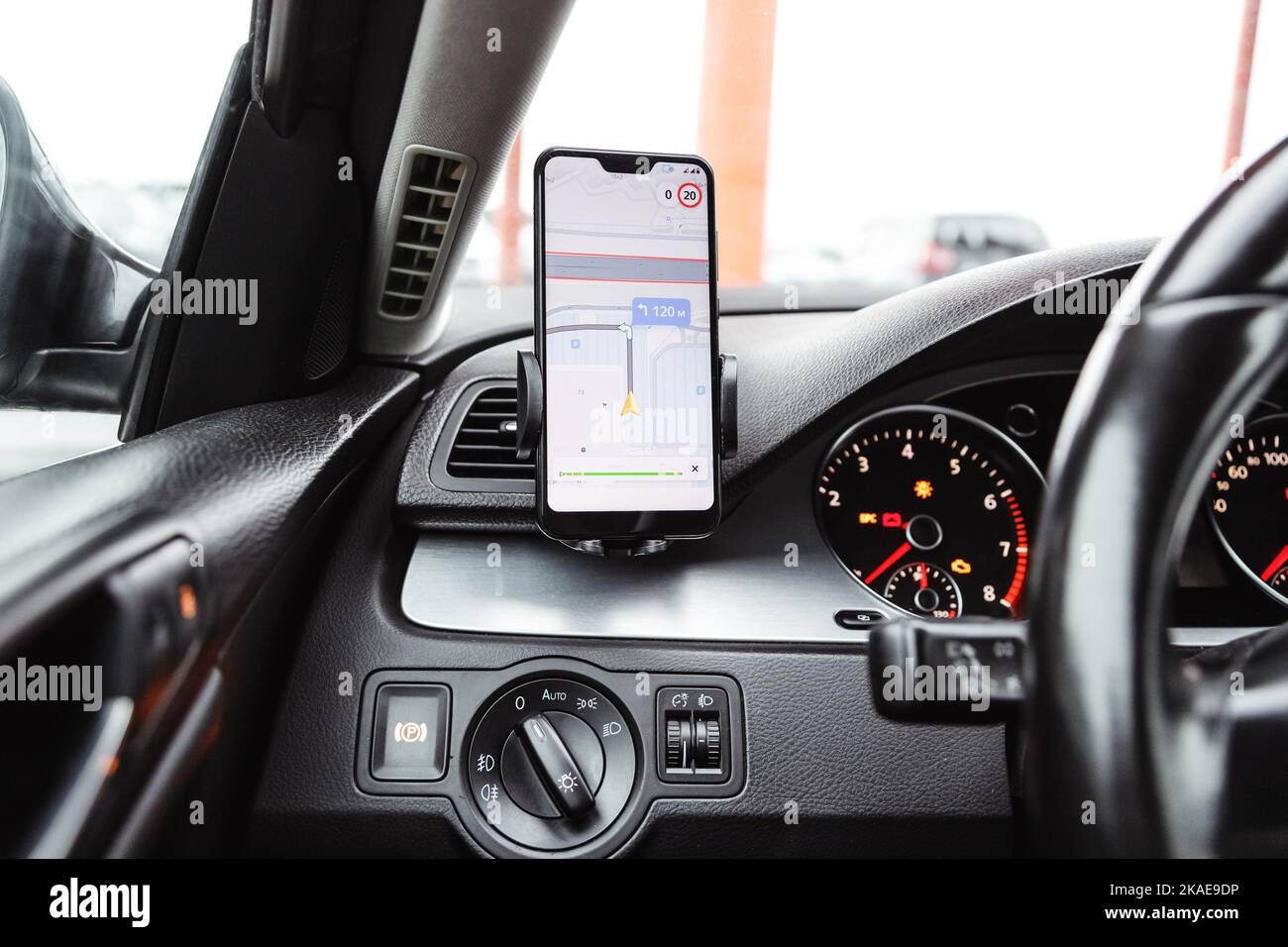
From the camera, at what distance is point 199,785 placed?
0.95 metres

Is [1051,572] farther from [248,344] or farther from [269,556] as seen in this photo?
[248,344]

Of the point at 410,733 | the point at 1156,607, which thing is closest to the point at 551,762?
the point at 410,733

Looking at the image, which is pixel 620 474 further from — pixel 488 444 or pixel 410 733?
pixel 410 733

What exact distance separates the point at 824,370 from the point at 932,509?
0.27 m

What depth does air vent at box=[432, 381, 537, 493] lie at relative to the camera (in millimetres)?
1400

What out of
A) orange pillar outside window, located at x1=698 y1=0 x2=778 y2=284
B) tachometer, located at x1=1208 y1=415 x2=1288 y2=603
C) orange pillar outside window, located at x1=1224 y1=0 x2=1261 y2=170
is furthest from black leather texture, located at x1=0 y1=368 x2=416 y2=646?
orange pillar outside window, located at x1=1224 y1=0 x2=1261 y2=170

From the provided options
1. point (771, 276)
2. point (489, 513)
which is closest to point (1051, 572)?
point (489, 513)

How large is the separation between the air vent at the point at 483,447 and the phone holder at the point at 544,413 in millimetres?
134

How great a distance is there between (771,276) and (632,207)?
0.57 m

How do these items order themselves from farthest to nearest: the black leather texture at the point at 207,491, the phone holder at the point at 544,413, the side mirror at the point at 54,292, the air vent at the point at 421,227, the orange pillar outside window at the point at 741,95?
the orange pillar outside window at the point at 741,95
the air vent at the point at 421,227
the phone holder at the point at 544,413
the side mirror at the point at 54,292
the black leather texture at the point at 207,491

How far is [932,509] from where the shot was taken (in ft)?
4.84

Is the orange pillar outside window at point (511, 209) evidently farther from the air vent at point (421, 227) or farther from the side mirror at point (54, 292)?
the side mirror at point (54, 292)

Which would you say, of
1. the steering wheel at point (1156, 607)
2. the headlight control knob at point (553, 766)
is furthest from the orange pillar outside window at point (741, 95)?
the steering wheel at point (1156, 607)

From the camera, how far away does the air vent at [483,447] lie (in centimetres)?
140
